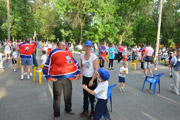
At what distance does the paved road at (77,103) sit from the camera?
4250 mm

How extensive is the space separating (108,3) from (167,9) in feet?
36.6

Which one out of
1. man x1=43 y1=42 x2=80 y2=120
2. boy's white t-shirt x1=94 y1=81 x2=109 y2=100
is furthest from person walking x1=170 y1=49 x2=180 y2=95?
man x1=43 y1=42 x2=80 y2=120

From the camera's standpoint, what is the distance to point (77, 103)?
5066 millimetres

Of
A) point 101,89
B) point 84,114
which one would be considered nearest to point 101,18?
point 84,114

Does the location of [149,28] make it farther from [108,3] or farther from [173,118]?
[173,118]

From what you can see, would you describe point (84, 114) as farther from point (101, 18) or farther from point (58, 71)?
point (101, 18)

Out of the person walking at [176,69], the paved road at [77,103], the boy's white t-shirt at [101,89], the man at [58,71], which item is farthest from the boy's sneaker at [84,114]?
the person walking at [176,69]

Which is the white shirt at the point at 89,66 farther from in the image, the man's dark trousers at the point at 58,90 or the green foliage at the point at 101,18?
the green foliage at the point at 101,18

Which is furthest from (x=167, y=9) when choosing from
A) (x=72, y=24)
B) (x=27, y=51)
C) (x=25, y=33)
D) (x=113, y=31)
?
(x=27, y=51)

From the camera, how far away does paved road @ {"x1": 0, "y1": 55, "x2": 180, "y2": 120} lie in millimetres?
4250

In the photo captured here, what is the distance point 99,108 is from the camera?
11.2ft

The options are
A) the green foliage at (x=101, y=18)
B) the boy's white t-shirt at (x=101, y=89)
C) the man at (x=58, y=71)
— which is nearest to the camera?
the boy's white t-shirt at (x=101, y=89)

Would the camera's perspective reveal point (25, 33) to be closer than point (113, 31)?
Yes

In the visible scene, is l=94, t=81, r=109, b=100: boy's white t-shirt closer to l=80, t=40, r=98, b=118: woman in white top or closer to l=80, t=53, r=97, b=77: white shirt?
l=80, t=40, r=98, b=118: woman in white top
